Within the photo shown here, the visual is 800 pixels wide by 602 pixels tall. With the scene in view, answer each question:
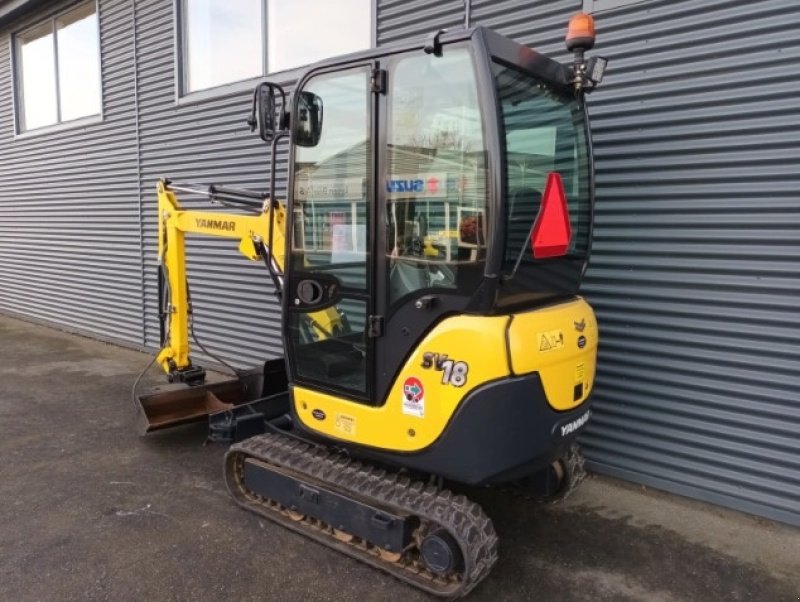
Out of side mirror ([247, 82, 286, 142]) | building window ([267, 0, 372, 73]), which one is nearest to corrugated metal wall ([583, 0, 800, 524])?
side mirror ([247, 82, 286, 142])

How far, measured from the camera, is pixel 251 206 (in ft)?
14.0

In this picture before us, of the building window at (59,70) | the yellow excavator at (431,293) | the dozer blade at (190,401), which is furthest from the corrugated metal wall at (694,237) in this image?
the building window at (59,70)

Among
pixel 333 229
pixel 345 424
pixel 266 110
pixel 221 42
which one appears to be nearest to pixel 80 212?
pixel 221 42

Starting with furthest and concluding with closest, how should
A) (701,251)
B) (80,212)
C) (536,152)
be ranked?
(80,212)
(701,251)
(536,152)

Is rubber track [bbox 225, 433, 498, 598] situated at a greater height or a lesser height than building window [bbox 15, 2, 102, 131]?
lesser

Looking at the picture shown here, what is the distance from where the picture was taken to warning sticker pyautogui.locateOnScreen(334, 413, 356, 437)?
313 centimetres

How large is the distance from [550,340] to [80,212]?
809 centimetres

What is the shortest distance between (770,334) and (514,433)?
1.89m

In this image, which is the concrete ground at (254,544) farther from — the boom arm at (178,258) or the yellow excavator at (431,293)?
the boom arm at (178,258)

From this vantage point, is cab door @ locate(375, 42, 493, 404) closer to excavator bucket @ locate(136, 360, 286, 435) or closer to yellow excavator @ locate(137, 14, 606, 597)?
yellow excavator @ locate(137, 14, 606, 597)

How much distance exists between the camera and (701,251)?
371 cm

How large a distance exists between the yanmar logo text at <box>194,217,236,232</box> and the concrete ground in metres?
1.70

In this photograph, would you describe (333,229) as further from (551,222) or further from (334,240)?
(551,222)

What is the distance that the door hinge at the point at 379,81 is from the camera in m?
2.84
